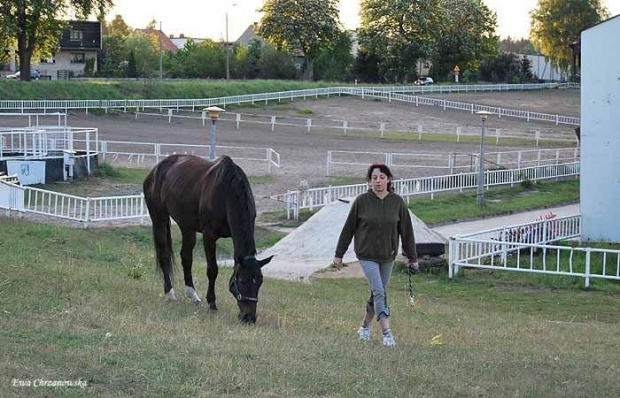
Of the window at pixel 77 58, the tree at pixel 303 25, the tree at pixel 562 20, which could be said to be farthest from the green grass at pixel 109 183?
the tree at pixel 562 20

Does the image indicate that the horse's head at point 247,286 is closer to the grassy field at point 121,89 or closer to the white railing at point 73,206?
the white railing at point 73,206

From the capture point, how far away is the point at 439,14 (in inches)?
3989

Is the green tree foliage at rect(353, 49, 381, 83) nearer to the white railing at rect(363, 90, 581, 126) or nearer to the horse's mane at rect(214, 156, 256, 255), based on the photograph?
the white railing at rect(363, 90, 581, 126)

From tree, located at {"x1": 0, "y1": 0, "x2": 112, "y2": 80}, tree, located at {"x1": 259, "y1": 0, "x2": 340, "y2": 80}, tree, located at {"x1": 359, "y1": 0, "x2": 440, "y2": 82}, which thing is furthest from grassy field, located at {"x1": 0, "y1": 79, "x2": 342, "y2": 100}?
tree, located at {"x1": 359, "y1": 0, "x2": 440, "y2": 82}

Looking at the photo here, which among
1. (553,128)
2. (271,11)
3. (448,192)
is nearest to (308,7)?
(271,11)

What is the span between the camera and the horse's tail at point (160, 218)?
13477mm

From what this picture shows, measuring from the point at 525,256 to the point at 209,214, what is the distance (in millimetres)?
12184

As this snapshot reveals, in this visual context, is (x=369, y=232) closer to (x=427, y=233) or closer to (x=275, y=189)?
(x=427, y=233)

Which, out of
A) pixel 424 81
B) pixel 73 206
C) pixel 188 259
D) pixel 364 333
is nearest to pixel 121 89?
pixel 424 81

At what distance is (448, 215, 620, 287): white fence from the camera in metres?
19.7

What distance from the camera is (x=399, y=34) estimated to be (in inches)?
3971

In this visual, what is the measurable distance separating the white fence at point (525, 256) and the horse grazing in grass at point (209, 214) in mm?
8595

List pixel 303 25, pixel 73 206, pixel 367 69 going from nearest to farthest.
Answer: pixel 73 206 → pixel 303 25 → pixel 367 69

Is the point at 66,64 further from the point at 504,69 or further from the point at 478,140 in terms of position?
the point at 478,140
